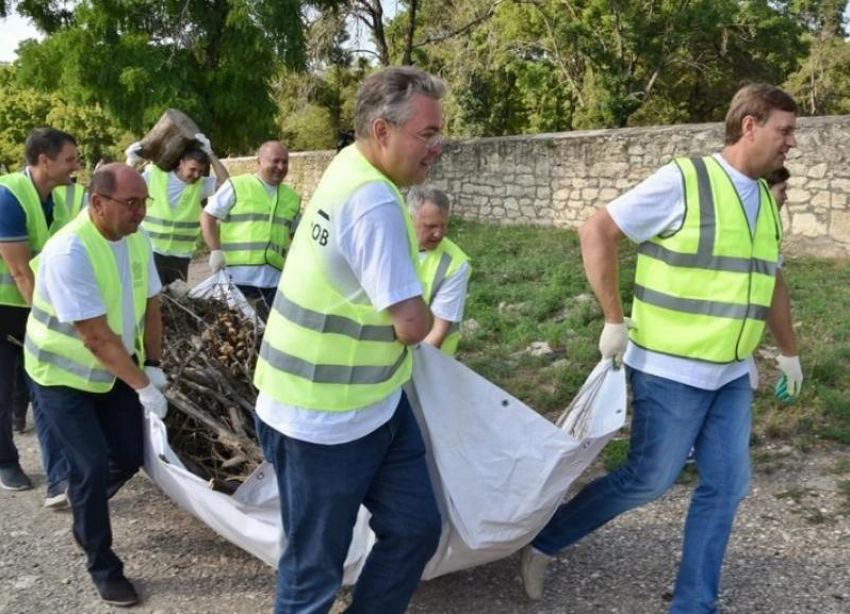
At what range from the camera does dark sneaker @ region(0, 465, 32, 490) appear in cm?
454

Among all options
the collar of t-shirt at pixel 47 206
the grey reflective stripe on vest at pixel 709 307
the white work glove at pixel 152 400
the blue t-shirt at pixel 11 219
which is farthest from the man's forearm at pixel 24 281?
the grey reflective stripe on vest at pixel 709 307

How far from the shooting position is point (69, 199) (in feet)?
15.7

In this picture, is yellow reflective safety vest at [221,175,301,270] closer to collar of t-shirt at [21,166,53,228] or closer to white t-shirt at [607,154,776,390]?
collar of t-shirt at [21,166,53,228]

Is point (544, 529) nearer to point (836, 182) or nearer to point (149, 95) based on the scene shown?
point (836, 182)

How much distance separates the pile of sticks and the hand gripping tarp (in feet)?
1.13

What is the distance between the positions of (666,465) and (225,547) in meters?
2.00

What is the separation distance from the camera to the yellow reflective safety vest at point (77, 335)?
321 cm

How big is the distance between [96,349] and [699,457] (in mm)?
2234

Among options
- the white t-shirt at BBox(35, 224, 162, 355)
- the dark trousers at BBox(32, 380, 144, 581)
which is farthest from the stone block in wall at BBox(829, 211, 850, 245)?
the white t-shirt at BBox(35, 224, 162, 355)

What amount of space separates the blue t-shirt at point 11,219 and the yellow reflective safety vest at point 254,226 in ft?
4.20

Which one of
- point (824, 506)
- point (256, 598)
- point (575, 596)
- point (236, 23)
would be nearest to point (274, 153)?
point (256, 598)

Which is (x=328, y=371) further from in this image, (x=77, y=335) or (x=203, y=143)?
(x=203, y=143)

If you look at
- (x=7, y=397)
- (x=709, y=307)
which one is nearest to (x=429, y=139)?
(x=709, y=307)

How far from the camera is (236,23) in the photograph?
15289 millimetres
